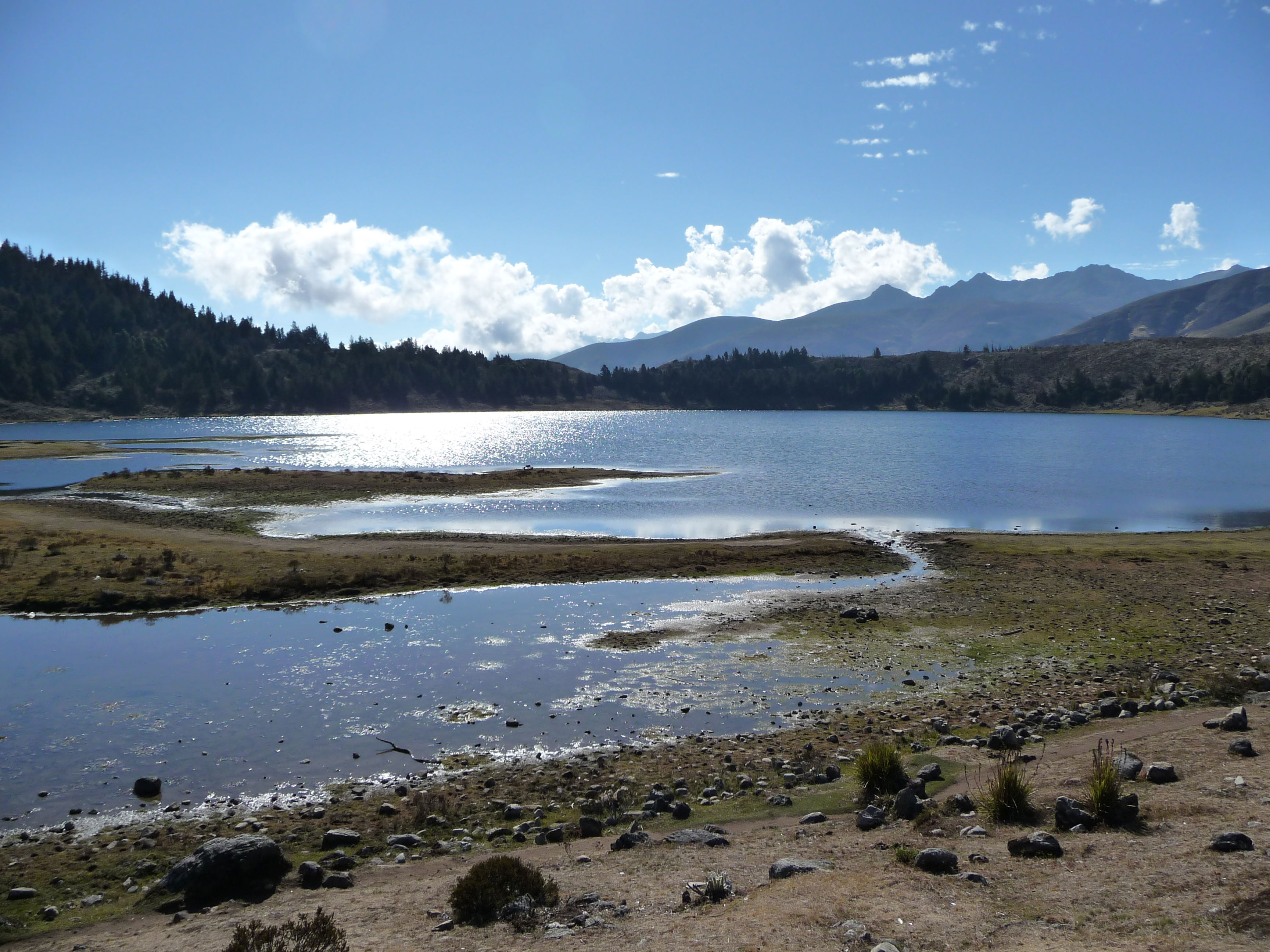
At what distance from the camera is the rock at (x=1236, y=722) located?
16.8 m

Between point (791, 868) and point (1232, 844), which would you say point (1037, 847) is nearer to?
point (1232, 844)

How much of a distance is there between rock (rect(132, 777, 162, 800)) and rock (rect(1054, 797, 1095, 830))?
1709 cm

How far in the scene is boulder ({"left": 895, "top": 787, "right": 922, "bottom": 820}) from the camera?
14.0 meters

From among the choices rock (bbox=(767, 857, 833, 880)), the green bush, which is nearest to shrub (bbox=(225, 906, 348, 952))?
the green bush

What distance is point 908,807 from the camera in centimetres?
1400

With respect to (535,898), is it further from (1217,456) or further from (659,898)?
(1217,456)

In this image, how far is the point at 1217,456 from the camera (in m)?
110

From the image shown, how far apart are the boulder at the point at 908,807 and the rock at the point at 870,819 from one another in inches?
10.6

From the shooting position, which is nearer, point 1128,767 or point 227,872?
point 227,872

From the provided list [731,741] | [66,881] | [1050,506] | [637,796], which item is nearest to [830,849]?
[637,796]

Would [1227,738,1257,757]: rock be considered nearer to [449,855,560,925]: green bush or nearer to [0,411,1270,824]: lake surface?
[0,411,1270,824]: lake surface

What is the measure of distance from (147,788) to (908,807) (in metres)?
15.1

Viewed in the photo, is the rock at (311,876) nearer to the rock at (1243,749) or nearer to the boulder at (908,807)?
the boulder at (908,807)

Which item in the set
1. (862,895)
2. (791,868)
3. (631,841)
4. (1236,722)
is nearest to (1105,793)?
(862,895)
